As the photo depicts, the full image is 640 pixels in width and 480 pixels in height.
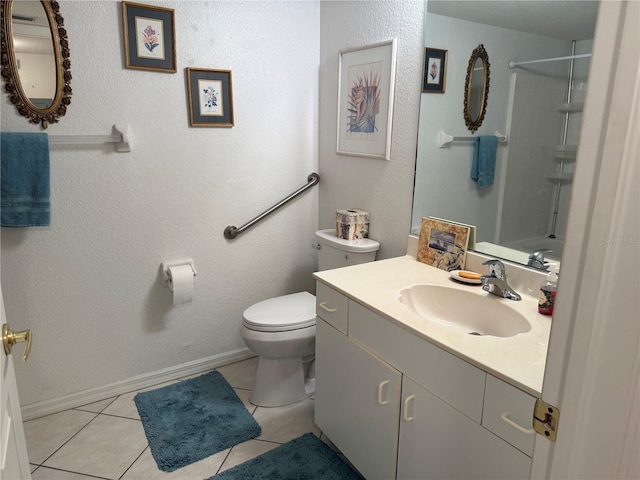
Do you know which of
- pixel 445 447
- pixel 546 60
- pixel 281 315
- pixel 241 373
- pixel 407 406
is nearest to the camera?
pixel 445 447

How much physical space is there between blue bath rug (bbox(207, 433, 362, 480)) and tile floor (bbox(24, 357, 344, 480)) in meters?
0.05

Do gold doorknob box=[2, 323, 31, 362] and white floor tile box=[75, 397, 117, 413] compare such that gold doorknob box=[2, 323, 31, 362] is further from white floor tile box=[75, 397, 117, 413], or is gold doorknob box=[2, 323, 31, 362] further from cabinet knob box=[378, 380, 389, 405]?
white floor tile box=[75, 397, 117, 413]

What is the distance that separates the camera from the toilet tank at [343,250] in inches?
88.1

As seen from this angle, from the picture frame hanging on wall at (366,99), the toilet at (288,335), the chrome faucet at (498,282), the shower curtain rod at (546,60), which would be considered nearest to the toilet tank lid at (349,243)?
the toilet at (288,335)

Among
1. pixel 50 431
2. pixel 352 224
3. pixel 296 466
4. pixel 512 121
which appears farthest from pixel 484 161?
pixel 50 431

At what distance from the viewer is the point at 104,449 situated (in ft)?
6.42

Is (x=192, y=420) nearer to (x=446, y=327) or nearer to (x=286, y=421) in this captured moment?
(x=286, y=421)

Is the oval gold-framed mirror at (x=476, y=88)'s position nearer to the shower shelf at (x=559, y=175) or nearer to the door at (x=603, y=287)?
the shower shelf at (x=559, y=175)

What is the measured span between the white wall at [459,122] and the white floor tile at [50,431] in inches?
72.5

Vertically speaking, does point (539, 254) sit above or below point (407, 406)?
above

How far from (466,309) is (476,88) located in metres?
0.88

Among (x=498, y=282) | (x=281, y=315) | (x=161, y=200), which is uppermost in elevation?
(x=161, y=200)

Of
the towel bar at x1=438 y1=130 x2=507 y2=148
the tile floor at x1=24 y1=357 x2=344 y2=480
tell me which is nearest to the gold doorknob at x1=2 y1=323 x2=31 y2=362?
the tile floor at x1=24 y1=357 x2=344 y2=480

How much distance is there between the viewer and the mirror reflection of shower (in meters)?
1.44
